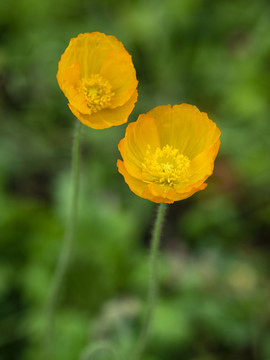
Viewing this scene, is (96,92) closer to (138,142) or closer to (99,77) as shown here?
(99,77)

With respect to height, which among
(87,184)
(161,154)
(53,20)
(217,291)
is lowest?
(217,291)

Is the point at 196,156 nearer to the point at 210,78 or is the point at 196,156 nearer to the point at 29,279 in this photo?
the point at 29,279

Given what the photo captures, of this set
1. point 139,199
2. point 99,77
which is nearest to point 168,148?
point 99,77

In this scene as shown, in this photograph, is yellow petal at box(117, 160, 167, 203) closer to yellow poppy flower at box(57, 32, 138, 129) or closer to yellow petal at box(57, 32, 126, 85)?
yellow poppy flower at box(57, 32, 138, 129)

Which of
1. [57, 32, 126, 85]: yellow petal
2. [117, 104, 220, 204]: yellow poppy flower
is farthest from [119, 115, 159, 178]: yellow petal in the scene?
[57, 32, 126, 85]: yellow petal

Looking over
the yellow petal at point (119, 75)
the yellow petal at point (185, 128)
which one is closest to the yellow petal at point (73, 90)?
the yellow petal at point (119, 75)

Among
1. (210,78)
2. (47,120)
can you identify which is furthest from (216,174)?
(47,120)
